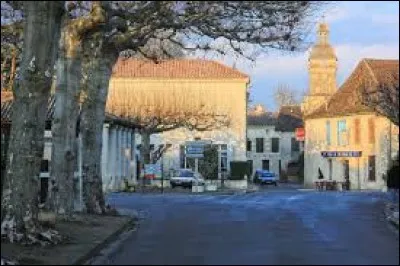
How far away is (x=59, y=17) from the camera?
50.6 feet

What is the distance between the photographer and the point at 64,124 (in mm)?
20562

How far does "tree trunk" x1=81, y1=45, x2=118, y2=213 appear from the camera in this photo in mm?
23772

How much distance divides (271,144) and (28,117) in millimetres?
81174

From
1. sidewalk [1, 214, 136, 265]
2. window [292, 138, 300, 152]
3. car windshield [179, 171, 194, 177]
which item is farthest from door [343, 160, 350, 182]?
sidewalk [1, 214, 136, 265]

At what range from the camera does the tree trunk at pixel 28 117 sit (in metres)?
Answer: 15.1

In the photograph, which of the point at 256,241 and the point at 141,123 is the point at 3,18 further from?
the point at 141,123

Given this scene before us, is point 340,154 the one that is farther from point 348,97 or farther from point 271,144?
point 271,144

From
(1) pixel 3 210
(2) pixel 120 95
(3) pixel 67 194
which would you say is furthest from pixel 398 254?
(2) pixel 120 95

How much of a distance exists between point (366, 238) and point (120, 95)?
52753 mm

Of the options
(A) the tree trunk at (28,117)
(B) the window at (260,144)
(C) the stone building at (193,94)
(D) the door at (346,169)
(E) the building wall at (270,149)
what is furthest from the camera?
(B) the window at (260,144)

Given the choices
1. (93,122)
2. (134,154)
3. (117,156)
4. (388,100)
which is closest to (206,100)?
(134,154)

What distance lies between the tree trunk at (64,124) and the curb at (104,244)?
1663 millimetres

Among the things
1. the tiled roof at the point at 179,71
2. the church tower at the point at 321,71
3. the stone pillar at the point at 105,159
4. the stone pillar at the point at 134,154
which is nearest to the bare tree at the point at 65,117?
the stone pillar at the point at 105,159

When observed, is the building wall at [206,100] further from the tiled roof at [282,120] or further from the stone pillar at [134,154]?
the tiled roof at [282,120]
